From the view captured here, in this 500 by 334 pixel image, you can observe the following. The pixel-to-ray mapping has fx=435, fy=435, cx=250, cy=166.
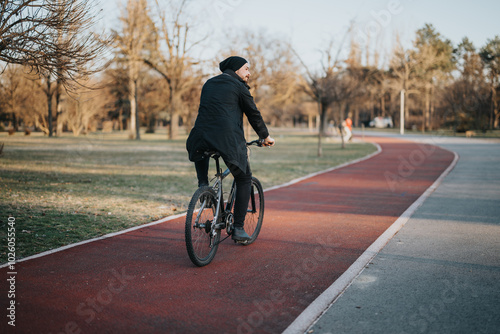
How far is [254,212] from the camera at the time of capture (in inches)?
225

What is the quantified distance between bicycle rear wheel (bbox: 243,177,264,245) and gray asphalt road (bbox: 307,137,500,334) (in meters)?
1.59

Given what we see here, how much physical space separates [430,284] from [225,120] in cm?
256

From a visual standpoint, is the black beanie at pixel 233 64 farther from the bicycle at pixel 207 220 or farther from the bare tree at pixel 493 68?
the bare tree at pixel 493 68

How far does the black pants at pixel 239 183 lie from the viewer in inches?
193

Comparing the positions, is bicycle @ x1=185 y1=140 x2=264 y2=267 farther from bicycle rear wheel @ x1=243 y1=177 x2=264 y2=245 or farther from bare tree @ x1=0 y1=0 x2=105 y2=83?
bare tree @ x1=0 y1=0 x2=105 y2=83

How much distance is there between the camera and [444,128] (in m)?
50.8

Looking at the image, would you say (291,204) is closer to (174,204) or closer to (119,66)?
(174,204)

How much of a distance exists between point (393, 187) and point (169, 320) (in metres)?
8.54

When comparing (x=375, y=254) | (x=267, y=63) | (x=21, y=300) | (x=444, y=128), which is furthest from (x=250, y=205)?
(x=444, y=128)

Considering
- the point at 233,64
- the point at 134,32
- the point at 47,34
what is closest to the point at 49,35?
the point at 47,34

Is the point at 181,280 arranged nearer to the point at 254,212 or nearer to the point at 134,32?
the point at 254,212

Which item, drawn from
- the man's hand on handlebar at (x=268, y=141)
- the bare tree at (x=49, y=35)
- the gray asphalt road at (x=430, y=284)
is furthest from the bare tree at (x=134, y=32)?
the gray asphalt road at (x=430, y=284)

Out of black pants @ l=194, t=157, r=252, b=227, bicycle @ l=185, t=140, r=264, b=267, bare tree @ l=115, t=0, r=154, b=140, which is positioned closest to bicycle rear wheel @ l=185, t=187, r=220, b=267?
bicycle @ l=185, t=140, r=264, b=267

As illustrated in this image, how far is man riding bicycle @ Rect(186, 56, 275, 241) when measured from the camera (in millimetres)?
4516
